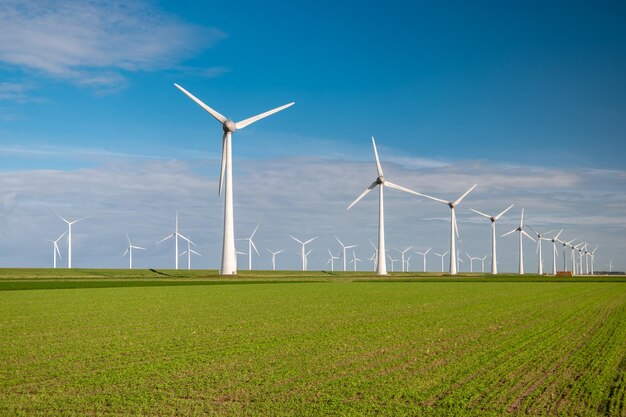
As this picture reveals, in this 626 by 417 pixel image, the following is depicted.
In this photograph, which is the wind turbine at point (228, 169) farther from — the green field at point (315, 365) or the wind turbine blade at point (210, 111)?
the green field at point (315, 365)

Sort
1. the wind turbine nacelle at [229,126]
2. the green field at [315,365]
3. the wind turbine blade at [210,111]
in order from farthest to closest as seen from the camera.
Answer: the wind turbine nacelle at [229,126], the wind turbine blade at [210,111], the green field at [315,365]

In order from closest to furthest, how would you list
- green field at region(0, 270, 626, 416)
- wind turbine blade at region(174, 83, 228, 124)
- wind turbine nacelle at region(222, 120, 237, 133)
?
green field at region(0, 270, 626, 416), wind turbine blade at region(174, 83, 228, 124), wind turbine nacelle at region(222, 120, 237, 133)

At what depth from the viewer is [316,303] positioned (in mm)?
45844

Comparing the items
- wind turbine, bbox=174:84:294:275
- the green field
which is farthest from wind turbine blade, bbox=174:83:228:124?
the green field

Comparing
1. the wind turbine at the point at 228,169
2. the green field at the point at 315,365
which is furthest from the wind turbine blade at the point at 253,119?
the green field at the point at 315,365

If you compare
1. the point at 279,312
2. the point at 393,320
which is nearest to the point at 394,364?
Answer: the point at 393,320

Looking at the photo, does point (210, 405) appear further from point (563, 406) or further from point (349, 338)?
point (349, 338)

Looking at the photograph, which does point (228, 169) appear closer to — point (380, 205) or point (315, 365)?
point (380, 205)

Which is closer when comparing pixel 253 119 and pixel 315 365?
pixel 315 365

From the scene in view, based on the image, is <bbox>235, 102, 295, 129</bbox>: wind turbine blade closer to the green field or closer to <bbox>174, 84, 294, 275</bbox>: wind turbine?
<bbox>174, 84, 294, 275</bbox>: wind turbine

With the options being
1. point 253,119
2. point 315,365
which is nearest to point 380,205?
point 253,119

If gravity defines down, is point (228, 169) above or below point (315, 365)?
above

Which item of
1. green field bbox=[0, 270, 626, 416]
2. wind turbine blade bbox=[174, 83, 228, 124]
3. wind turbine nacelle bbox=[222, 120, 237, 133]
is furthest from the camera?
wind turbine nacelle bbox=[222, 120, 237, 133]

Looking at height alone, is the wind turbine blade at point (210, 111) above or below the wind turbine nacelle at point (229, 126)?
above
